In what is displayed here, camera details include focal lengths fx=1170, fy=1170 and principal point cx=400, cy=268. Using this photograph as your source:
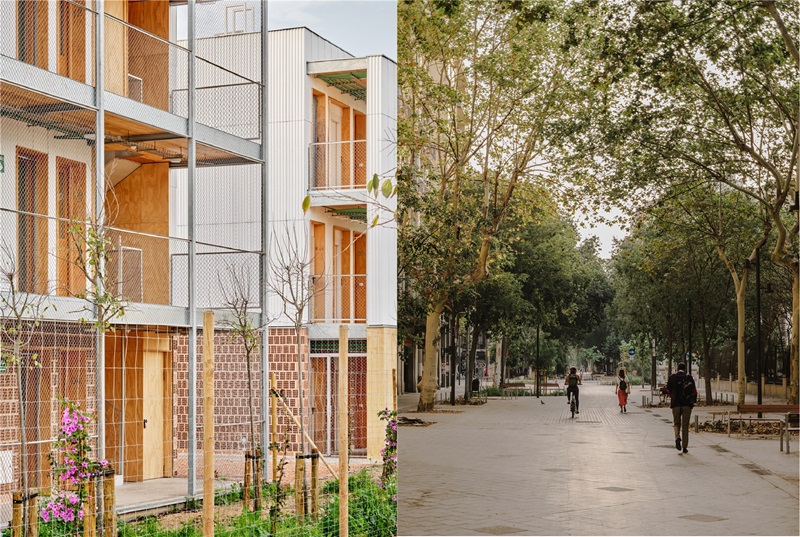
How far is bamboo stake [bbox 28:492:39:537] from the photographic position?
26.1ft

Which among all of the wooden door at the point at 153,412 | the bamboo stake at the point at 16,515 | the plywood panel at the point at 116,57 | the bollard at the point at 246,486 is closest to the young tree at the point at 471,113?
the bamboo stake at the point at 16,515

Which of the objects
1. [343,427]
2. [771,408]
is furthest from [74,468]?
[771,408]

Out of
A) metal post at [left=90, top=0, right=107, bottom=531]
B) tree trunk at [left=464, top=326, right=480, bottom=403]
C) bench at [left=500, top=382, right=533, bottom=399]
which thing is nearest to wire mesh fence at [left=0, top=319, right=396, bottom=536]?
metal post at [left=90, top=0, right=107, bottom=531]

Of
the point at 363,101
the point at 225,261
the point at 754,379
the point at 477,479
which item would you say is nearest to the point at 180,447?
the point at 225,261

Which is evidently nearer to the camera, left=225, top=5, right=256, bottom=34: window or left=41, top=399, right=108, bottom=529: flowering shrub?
left=41, top=399, right=108, bottom=529: flowering shrub

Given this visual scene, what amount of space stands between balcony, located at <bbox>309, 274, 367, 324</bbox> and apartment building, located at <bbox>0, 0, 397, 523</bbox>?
0.03 metres

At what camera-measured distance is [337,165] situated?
17.0 meters

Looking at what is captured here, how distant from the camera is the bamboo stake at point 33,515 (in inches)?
313

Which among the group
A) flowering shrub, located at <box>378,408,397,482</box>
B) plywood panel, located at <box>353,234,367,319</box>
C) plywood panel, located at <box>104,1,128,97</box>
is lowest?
flowering shrub, located at <box>378,408,397,482</box>

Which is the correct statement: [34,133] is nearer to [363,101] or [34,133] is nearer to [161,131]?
[161,131]

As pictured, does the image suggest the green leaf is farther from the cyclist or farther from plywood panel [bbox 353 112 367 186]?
plywood panel [bbox 353 112 367 186]

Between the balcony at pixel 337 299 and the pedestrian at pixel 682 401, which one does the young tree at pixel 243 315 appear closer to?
the balcony at pixel 337 299

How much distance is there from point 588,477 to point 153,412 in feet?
27.4

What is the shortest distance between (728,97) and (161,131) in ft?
24.4
